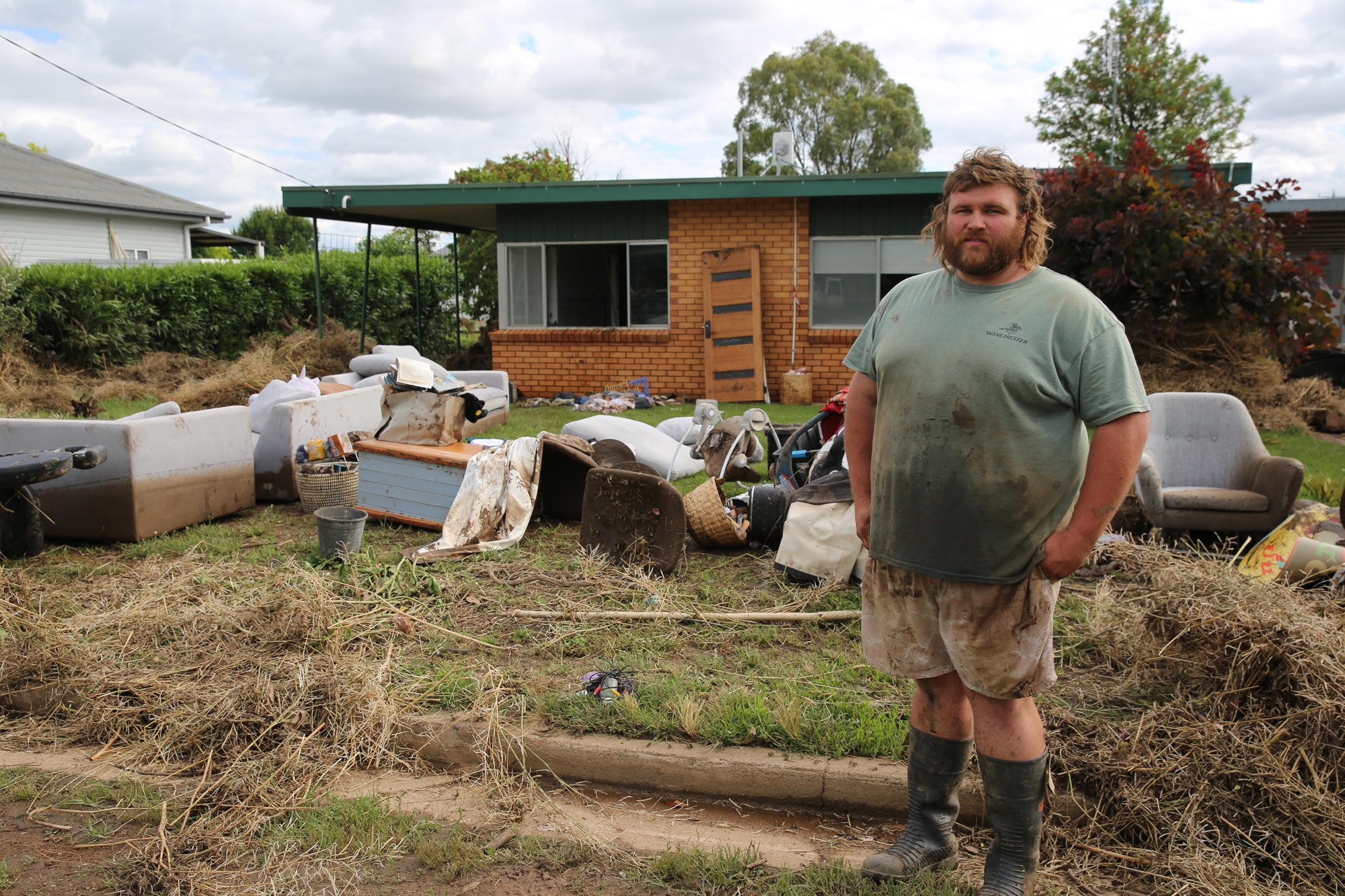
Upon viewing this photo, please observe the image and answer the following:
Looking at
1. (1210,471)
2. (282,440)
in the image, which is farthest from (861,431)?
(282,440)

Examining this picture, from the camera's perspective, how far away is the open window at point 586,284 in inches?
603

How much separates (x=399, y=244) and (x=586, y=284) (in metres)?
15.9

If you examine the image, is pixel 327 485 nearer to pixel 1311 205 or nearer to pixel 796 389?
pixel 796 389

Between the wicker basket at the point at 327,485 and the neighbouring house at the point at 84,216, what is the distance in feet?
64.8

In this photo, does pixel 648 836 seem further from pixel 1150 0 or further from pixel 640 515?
pixel 1150 0

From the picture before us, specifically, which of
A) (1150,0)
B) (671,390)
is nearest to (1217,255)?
(671,390)

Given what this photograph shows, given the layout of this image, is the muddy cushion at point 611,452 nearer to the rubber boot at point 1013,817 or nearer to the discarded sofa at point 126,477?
the discarded sofa at point 126,477

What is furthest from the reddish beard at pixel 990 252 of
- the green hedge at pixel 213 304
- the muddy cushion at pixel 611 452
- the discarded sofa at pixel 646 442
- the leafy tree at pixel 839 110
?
the leafy tree at pixel 839 110

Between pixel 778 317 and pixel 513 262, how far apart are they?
14.4 ft

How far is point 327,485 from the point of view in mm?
7215

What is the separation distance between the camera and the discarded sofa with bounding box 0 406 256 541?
646 cm

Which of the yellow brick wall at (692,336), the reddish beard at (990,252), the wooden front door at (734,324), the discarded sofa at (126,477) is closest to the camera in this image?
the reddish beard at (990,252)

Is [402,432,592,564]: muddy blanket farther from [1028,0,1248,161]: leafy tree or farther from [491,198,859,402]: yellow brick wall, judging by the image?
[1028,0,1248,161]: leafy tree

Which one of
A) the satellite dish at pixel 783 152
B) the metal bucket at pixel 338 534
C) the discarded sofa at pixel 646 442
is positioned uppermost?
the satellite dish at pixel 783 152
